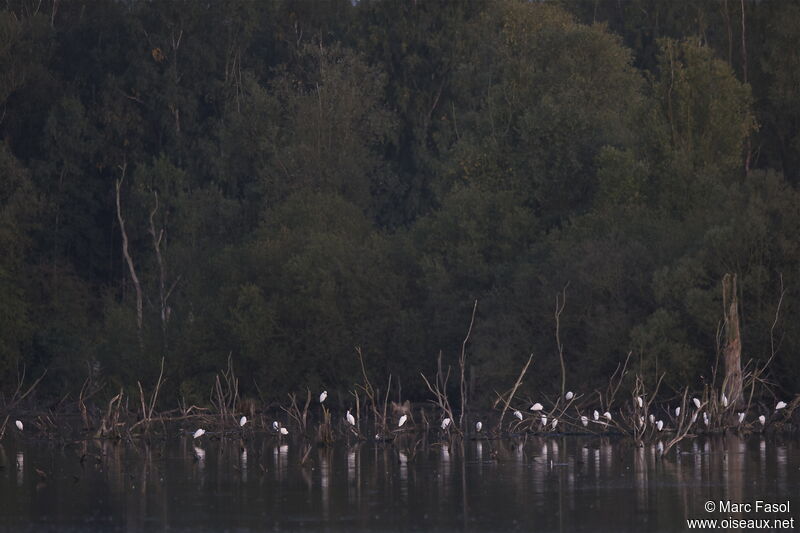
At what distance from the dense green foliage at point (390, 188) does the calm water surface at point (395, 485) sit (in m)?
8.61

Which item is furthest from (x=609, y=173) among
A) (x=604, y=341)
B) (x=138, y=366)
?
(x=138, y=366)

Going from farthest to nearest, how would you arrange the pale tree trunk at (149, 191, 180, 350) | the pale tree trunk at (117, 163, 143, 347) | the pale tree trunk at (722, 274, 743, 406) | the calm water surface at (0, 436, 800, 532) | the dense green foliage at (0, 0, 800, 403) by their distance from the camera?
the pale tree trunk at (149, 191, 180, 350)
the pale tree trunk at (117, 163, 143, 347)
the dense green foliage at (0, 0, 800, 403)
the pale tree trunk at (722, 274, 743, 406)
the calm water surface at (0, 436, 800, 532)

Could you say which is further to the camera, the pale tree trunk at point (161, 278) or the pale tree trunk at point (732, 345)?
the pale tree trunk at point (161, 278)

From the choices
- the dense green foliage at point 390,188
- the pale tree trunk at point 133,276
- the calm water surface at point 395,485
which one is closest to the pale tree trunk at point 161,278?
the dense green foliage at point 390,188

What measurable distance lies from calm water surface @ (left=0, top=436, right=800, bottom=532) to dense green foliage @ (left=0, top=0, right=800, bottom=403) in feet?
28.2

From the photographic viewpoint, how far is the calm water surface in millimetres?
26344

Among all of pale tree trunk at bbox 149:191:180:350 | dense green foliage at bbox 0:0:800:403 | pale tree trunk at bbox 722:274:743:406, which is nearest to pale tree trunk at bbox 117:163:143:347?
dense green foliage at bbox 0:0:800:403

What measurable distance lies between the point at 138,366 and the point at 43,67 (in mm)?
18976

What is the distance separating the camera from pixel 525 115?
184 ft

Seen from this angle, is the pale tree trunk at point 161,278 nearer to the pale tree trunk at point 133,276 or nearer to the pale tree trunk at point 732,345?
the pale tree trunk at point 133,276

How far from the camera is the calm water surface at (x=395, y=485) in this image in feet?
86.4

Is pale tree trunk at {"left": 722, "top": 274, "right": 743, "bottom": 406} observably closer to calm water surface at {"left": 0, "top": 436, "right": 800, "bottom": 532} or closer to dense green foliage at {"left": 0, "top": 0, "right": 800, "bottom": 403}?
dense green foliage at {"left": 0, "top": 0, "right": 800, "bottom": 403}

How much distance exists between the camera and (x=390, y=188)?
68875mm

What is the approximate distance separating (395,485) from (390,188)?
126ft
